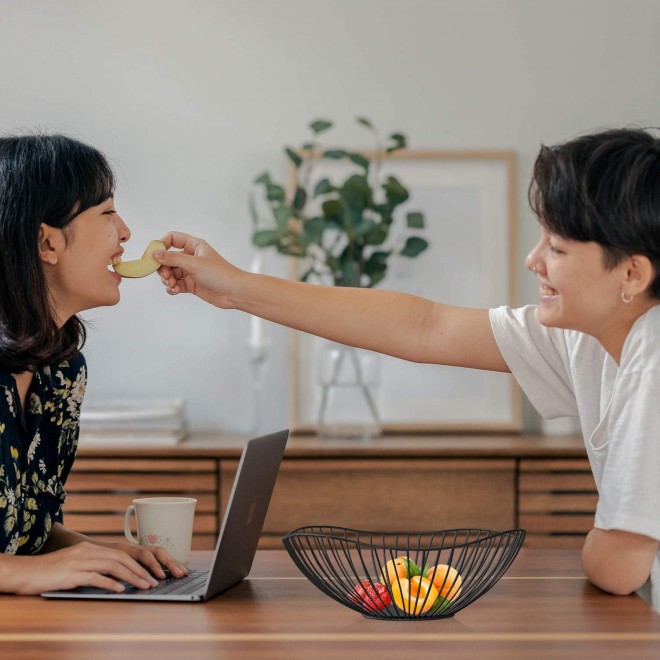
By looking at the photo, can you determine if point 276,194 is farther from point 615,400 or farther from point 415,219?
point 615,400

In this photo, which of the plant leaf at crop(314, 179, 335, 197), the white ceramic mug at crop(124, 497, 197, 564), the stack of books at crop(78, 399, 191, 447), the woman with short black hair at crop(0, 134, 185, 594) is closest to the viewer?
the white ceramic mug at crop(124, 497, 197, 564)

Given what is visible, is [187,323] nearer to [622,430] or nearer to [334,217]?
[334,217]

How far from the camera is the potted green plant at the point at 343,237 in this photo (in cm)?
329

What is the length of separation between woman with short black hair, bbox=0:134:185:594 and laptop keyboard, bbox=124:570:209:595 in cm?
12

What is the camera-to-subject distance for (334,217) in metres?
3.31

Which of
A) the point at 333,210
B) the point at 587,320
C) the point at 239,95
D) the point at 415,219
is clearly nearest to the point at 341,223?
the point at 333,210

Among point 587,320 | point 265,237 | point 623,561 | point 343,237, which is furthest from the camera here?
point 343,237

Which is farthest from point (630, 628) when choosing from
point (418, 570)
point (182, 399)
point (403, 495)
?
point (182, 399)

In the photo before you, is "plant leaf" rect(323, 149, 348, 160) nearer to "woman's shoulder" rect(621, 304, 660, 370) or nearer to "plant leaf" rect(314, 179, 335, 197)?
"plant leaf" rect(314, 179, 335, 197)

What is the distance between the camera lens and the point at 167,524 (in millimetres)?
1625

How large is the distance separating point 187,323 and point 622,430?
231 centimetres

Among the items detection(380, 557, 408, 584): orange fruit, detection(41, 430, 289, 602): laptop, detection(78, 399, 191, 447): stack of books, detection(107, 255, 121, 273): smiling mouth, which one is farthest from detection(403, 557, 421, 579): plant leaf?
detection(78, 399, 191, 447): stack of books

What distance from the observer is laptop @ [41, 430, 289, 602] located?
1413mm

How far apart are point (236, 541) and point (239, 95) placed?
2404 mm
